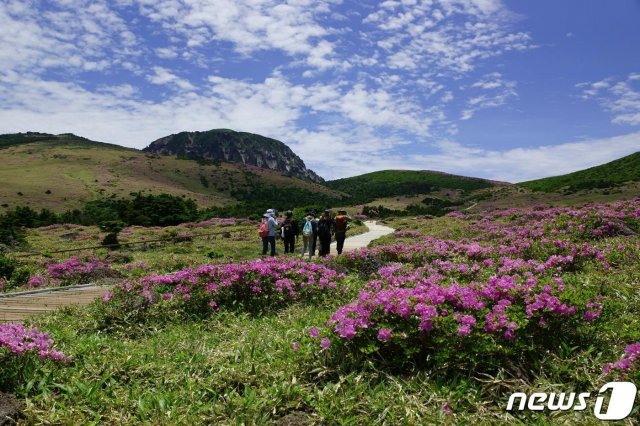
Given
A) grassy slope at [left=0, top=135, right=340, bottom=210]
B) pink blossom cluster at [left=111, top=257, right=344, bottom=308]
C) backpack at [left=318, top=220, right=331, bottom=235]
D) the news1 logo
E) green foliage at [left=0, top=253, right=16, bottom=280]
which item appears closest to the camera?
the news1 logo

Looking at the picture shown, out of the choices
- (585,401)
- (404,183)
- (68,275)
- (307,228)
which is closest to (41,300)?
(68,275)

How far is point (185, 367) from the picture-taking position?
193 inches

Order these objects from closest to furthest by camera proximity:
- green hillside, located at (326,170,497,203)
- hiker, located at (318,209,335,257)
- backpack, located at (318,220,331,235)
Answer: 1. hiker, located at (318,209,335,257)
2. backpack, located at (318,220,331,235)
3. green hillside, located at (326,170,497,203)

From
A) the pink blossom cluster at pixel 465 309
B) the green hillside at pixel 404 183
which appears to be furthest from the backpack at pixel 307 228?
the green hillside at pixel 404 183

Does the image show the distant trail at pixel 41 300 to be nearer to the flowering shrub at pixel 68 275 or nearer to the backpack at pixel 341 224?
the flowering shrub at pixel 68 275

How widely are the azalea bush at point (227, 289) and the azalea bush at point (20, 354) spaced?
254 centimetres

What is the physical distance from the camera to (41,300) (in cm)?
949

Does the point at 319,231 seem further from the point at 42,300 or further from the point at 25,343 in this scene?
the point at 25,343

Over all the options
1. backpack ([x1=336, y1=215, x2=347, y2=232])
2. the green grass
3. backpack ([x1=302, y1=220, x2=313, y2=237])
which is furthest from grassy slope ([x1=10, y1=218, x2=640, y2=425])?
backpack ([x1=336, y1=215, x2=347, y2=232])

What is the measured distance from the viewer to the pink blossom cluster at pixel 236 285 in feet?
25.4

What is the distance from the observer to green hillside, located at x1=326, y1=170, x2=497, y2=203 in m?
140

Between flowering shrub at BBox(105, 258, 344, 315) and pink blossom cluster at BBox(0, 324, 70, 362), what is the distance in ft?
8.39

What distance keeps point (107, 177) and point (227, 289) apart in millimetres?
90571

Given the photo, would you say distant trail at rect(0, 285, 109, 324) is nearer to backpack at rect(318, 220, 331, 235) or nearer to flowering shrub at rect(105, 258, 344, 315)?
flowering shrub at rect(105, 258, 344, 315)
